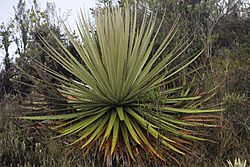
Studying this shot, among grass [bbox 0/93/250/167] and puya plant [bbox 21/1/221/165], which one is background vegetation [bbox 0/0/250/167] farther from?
puya plant [bbox 21/1/221/165]

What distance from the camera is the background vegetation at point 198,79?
5035 mm

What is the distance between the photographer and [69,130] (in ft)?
17.2

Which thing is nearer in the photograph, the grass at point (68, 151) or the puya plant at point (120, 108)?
the grass at point (68, 151)

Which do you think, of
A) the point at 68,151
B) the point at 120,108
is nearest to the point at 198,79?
the point at 120,108

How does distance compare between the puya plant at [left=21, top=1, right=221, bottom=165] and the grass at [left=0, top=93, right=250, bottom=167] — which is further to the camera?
the puya plant at [left=21, top=1, right=221, bottom=165]

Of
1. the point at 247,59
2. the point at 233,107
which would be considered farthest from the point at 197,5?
the point at 233,107

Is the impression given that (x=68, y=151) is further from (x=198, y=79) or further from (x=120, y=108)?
(x=198, y=79)

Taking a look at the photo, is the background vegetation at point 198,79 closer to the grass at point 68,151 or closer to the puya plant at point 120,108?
the grass at point 68,151

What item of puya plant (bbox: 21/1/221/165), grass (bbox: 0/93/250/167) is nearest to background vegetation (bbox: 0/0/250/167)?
grass (bbox: 0/93/250/167)

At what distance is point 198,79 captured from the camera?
297 inches

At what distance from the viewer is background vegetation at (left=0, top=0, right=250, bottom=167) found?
5.04m

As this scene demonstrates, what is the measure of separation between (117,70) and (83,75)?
560 millimetres

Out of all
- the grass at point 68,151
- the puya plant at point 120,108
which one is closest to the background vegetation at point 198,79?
the grass at point 68,151

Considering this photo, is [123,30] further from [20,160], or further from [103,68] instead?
[20,160]
